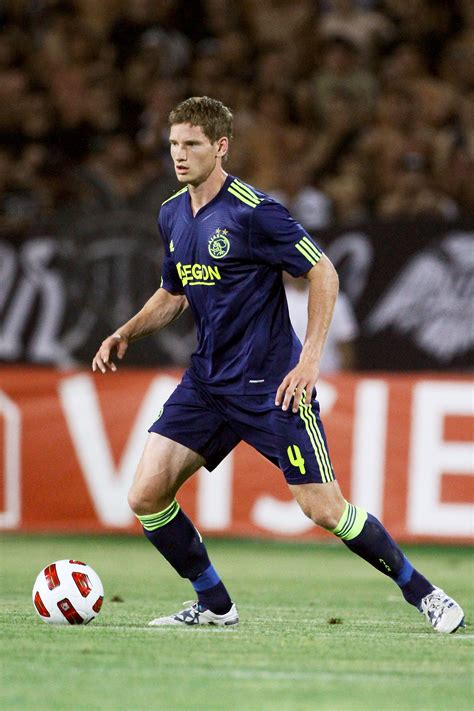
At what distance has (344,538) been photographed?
649cm

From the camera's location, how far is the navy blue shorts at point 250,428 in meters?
6.41

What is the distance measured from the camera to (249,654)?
5730mm

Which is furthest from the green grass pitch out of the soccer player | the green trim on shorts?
the green trim on shorts

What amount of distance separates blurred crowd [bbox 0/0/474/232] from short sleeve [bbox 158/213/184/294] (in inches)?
223

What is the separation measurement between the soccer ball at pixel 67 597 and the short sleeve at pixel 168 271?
1.41 metres

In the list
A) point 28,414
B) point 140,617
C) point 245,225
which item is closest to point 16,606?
point 140,617

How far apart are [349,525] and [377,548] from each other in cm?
18

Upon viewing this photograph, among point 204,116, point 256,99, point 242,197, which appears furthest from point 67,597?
point 256,99

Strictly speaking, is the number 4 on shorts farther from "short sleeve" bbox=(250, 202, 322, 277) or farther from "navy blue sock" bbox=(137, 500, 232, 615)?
"short sleeve" bbox=(250, 202, 322, 277)

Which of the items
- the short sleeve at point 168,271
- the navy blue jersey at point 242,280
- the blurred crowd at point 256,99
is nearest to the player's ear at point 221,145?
the navy blue jersey at point 242,280

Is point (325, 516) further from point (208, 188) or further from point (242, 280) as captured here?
point (208, 188)

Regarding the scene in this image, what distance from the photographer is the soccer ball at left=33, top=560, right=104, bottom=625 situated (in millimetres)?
6547

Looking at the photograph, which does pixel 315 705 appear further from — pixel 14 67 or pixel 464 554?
pixel 14 67

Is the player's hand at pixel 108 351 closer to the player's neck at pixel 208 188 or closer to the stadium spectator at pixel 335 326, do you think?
the player's neck at pixel 208 188
